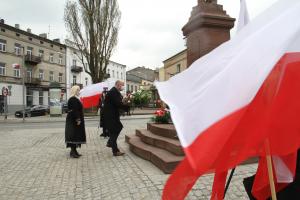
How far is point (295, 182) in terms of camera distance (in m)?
2.57

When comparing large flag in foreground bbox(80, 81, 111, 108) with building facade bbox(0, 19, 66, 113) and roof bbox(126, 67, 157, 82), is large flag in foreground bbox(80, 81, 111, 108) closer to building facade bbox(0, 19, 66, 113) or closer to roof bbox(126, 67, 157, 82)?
building facade bbox(0, 19, 66, 113)

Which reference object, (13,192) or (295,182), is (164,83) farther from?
(13,192)

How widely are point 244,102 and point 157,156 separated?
5222mm

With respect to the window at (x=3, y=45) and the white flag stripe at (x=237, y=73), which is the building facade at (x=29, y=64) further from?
the white flag stripe at (x=237, y=73)

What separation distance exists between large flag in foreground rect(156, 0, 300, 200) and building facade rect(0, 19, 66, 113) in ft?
144

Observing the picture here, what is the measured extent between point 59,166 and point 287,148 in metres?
6.30

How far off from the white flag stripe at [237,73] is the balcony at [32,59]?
5626 cm

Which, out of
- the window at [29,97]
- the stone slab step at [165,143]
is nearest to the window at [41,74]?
the window at [29,97]

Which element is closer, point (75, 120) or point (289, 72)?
point (289, 72)

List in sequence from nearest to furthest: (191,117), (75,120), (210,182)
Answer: (191,117), (210,182), (75,120)

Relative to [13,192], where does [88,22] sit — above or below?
above

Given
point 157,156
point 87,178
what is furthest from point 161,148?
point 87,178

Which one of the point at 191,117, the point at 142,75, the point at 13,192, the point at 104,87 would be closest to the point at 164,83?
the point at 191,117

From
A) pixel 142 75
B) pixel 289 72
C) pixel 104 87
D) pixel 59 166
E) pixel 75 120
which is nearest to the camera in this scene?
pixel 289 72
